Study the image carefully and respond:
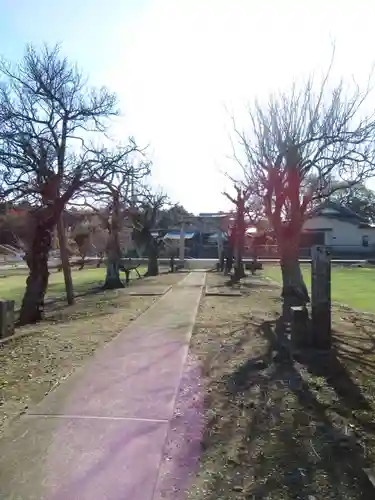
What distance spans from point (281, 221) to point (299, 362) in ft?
34.6

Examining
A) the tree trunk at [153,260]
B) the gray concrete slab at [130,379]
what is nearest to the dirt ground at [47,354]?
the gray concrete slab at [130,379]

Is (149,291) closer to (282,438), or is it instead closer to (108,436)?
(108,436)

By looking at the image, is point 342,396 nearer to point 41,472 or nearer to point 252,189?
point 41,472

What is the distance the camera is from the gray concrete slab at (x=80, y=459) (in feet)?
12.0

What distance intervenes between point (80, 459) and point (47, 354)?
4.57 metres

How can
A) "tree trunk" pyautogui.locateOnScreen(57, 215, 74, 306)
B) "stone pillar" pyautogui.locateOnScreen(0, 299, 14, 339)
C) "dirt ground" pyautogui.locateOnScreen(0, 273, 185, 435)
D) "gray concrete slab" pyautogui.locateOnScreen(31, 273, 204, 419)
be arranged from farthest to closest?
1. "tree trunk" pyautogui.locateOnScreen(57, 215, 74, 306)
2. "stone pillar" pyautogui.locateOnScreen(0, 299, 14, 339)
3. "dirt ground" pyautogui.locateOnScreen(0, 273, 185, 435)
4. "gray concrete slab" pyautogui.locateOnScreen(31, 273, 204, 419)

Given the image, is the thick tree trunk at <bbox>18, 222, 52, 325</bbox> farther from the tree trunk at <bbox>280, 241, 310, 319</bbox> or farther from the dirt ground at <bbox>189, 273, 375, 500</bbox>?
the tree trunk at <bbox>280, 241, 310, 319</bbox>

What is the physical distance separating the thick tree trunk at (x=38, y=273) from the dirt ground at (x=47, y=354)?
0.82 meters

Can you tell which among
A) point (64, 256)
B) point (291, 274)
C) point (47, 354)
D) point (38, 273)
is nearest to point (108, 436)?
point (47, 354)

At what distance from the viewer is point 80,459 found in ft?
13.6

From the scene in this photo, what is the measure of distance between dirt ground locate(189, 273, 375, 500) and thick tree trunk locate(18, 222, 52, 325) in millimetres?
6748

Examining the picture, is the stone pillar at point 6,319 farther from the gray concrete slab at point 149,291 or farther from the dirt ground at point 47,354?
the gray concrete slab at point 149,291

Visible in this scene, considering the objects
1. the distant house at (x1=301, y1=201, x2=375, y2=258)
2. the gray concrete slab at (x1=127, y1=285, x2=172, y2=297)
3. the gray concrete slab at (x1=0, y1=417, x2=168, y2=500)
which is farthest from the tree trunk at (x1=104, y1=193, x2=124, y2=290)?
the distant house at (x1=301, y1=201, x2=375, y2=258)

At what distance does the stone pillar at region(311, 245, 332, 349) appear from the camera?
8891 millimetres
